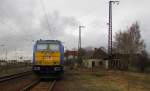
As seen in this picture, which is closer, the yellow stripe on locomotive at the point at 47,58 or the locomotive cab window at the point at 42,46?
the yellow stripe on locomotive at the point at 47,58

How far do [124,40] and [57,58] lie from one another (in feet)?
224

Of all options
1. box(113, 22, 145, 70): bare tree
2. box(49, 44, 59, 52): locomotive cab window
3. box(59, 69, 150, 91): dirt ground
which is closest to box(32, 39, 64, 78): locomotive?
box(49, 44, 59, 52): locomotive cab window

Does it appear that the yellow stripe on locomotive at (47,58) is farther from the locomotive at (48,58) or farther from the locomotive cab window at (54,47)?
the locomotive cab window at (54,47)

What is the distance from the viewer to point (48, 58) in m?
30.0

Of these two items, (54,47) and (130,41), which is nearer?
(54,47)

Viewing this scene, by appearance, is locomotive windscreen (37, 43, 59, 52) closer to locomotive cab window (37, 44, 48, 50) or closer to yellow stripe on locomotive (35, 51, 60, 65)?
locomotive cab window (37, 44, 48, 50)

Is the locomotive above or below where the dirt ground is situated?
above

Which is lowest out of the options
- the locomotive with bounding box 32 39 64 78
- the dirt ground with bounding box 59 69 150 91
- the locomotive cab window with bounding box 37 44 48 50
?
the dirt ground with bounding box 59 69 150 91

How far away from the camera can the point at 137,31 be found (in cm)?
9850

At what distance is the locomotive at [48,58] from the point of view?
29391 mm

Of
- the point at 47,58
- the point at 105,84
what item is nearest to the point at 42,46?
the point at 47,58

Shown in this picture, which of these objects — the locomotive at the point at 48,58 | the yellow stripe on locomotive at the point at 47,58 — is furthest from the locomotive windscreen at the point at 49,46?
the yellow stripe on locomotive at the point at 47,58

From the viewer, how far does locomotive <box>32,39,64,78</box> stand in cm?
2939

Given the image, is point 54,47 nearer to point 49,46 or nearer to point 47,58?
point 49,46
